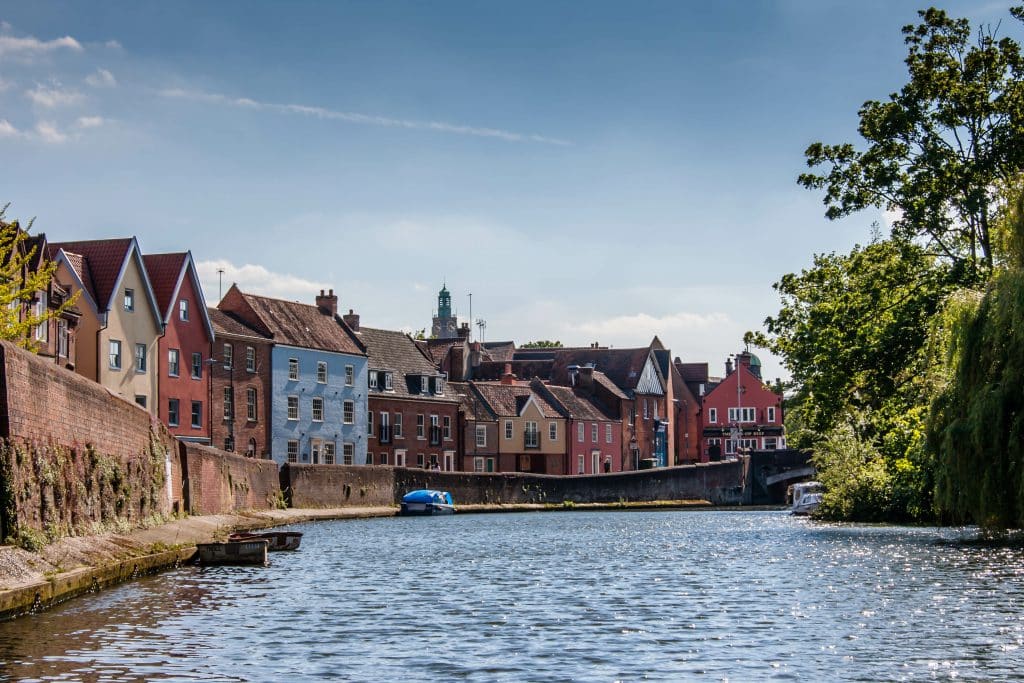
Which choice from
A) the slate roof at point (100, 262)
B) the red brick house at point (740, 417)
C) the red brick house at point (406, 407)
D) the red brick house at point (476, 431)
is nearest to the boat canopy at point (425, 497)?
the red brick house at point (406, 407)

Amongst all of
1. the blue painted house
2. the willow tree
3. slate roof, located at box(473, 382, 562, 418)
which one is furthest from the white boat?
the willow tree

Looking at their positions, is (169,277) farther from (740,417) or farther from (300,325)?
(740,417)

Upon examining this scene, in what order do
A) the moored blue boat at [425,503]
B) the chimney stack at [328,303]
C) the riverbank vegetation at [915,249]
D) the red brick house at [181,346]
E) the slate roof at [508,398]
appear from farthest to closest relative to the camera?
the slate roof at [508,398] < the chimney stack at [328,303] < the moored blue boat at [425,503] < the red brick house at [181,346] < the riverbank vegetation at [915,249]

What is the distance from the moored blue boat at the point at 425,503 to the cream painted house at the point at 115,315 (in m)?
17.5

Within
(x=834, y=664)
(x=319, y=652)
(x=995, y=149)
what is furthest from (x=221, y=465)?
(x=834, y=664)

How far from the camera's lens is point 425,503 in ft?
273

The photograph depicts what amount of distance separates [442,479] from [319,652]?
67.3 meters

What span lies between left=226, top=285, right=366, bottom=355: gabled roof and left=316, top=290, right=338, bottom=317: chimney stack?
40 centimetres

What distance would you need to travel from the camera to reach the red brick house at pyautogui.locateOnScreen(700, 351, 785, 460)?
13862 centimetres

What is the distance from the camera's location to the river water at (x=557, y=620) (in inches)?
754

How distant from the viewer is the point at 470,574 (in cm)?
3653

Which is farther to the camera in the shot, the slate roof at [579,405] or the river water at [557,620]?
the slate roof at [579,405]

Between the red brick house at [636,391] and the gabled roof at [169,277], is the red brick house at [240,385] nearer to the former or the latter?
the gabled roof at [169,277]

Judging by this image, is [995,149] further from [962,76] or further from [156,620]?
[156,620]
